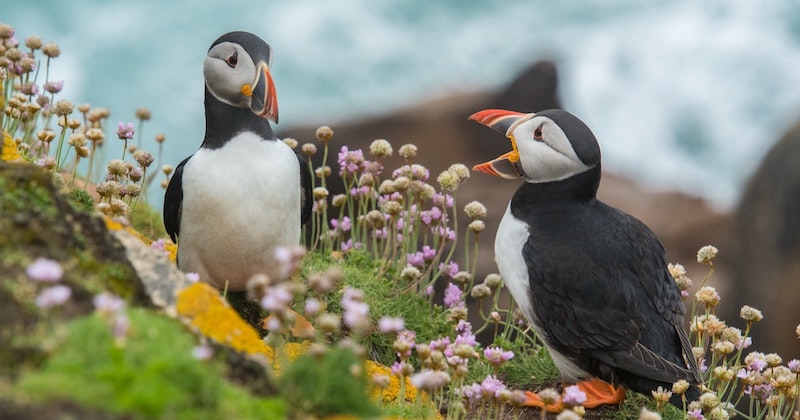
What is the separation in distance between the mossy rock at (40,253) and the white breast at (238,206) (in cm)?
143

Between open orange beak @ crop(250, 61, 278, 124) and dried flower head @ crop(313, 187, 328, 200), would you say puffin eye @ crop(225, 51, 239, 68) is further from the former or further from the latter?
dried flower head @ crop(313, 187, 328, 200)

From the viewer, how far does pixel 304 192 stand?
511 centimetres

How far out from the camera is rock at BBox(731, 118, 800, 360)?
9914 millimetres

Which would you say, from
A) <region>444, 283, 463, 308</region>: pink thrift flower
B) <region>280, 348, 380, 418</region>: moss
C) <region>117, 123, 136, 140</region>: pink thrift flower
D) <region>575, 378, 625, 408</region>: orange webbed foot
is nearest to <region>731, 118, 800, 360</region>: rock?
<region>444, 283, 463, 308</region>: pink thrift flower

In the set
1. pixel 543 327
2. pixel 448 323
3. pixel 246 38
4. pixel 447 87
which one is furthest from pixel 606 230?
pixel 447 87

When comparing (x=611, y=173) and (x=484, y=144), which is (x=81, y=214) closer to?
(x=484, y=144)

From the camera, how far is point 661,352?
15.9ft

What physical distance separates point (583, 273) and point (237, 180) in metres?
1.61

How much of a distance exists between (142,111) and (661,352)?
10.9 feet

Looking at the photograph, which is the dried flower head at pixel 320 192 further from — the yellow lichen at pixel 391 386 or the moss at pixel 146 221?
the moss at pixel 146 221

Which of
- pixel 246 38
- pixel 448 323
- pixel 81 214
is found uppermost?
pixel 246 38

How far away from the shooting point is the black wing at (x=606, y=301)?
4781 millimetres

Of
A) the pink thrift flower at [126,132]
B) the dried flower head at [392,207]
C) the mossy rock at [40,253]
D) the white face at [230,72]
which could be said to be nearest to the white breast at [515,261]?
the dried flower head at [392,207]

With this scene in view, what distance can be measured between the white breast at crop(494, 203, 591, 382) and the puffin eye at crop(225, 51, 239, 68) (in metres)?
1.52
